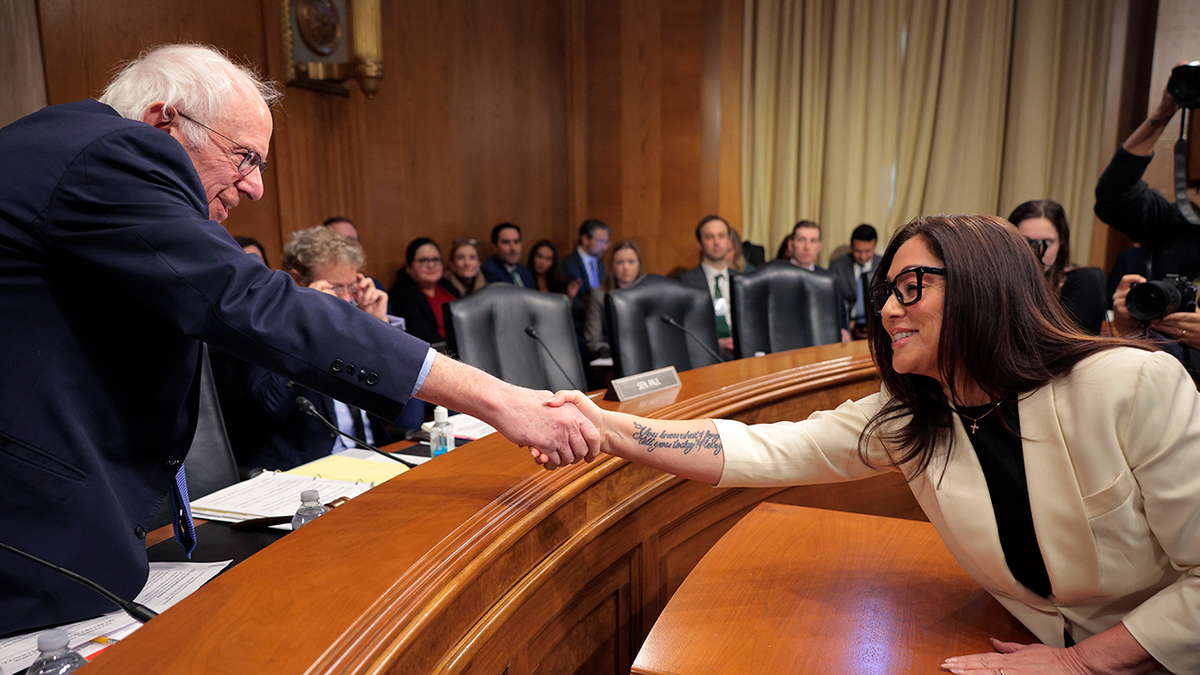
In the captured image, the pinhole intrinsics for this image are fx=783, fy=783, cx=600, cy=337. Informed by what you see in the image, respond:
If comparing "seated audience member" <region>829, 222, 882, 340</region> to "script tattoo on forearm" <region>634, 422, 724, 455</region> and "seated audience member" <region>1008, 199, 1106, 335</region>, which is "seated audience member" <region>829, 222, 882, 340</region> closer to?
"seated audience member" <region>1008, 199, 1106, 335</region>

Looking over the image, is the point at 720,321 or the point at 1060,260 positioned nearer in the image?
the point at 1060,260

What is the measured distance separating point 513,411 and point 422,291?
3.95 meters

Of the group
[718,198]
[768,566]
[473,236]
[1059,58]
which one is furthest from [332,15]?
[1059,58]

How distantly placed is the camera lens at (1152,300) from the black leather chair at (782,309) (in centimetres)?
171

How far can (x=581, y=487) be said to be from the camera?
1.21 m

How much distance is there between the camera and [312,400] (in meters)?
2.38

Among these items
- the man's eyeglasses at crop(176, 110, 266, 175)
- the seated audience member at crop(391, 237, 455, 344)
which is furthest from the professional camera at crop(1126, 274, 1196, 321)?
the seated audience member at crop(391, 237, 455, 344)

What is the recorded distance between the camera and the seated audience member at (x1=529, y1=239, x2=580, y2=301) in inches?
246

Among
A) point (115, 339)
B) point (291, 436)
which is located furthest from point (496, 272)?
point (115, 339)

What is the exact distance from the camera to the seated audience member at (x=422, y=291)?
4.72 meters

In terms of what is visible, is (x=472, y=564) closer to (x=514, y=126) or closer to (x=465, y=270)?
(x=465, y=270)

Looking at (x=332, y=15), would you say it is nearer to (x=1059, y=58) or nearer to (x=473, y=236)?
(x=473, y=236)

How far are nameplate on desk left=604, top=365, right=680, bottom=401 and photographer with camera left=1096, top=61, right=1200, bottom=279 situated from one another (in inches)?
63.9

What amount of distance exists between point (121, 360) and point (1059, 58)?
666 centimetres
